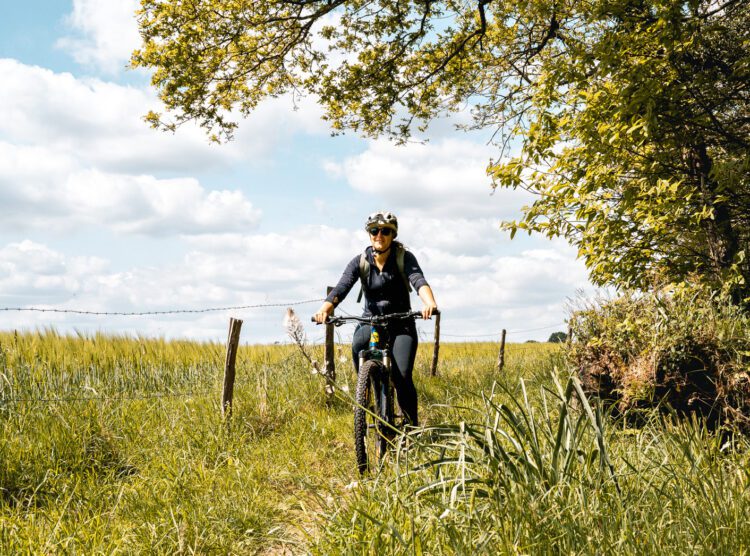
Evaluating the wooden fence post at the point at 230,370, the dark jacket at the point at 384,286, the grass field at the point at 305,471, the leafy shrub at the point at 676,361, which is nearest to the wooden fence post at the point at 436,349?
the grass field at the point at 305,471

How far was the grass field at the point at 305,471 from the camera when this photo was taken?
2.87 meters

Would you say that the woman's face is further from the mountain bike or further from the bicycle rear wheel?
the bicycle rear wheel

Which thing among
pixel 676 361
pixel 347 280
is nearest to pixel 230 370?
pixel 347 280

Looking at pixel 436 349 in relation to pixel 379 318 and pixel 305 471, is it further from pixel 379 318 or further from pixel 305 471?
pixel 379 318

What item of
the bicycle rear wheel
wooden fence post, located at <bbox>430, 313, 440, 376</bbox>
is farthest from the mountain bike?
wooden fence post, located at <bbox>430, 313, 440, 376</bbox>

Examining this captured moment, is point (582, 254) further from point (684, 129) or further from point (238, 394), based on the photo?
point (238, 394)

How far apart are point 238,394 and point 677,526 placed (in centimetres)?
615

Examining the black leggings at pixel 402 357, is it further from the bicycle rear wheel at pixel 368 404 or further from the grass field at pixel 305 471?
the grass field at pixel 305 471

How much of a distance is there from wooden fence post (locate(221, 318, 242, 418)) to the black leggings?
251cm

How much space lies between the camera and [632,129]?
8.23 meters

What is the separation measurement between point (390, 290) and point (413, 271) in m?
0.29

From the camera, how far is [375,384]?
5.66 m

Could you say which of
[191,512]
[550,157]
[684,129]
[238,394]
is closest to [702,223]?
[684,129]

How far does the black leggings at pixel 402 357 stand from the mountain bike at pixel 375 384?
64 millimetres
